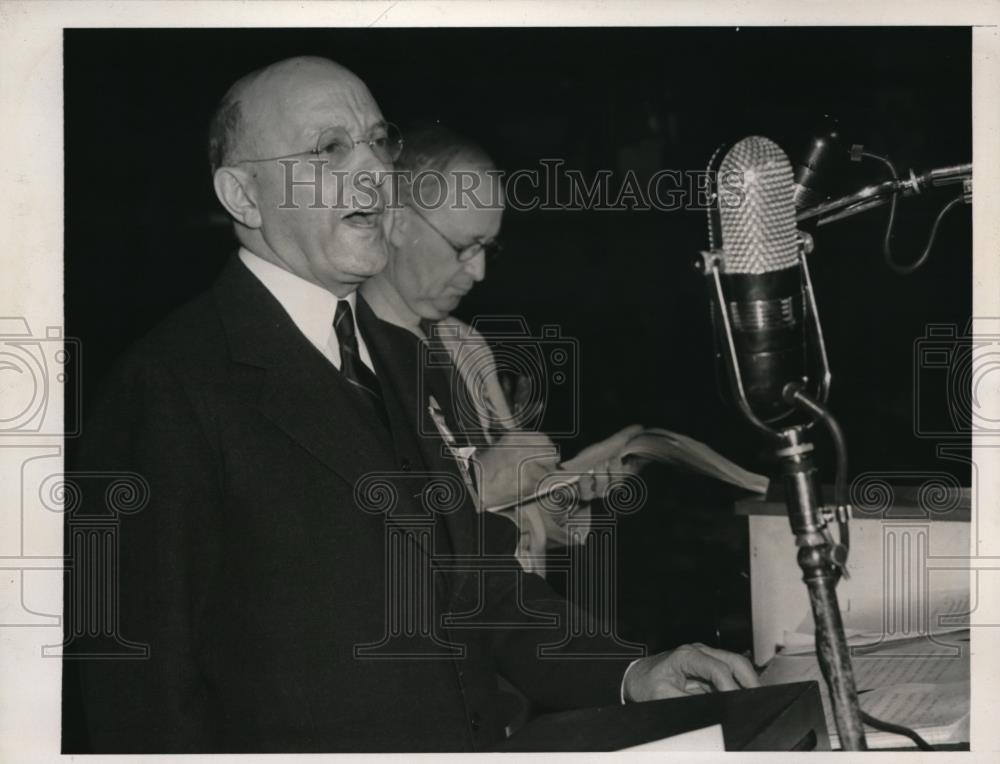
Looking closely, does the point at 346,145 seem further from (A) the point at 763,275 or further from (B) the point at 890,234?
(B) the point at 890,234

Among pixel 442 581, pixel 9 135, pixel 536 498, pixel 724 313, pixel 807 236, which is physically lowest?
pixel 442 581

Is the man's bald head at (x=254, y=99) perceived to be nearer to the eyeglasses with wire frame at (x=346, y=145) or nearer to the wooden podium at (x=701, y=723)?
the eyeglasses with wire frame at (x=346, y=145)

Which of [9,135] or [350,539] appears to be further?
[9,135]

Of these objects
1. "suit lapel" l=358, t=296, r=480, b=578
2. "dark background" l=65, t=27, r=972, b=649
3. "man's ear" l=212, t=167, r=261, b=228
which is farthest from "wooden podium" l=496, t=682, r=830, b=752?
"man's ear" l=212, t=167, r=261, b=228

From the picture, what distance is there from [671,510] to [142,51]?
3.97 feet

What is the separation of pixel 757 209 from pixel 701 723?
2.74 ft

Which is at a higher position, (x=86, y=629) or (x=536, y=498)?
(x=536, y=498)

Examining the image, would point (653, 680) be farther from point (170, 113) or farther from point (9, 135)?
point (9, 135)

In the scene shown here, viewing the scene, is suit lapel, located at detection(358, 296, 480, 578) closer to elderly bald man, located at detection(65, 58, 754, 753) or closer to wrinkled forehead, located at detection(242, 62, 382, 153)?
elderly bald man, located at detection(65, 58, 754, 753)

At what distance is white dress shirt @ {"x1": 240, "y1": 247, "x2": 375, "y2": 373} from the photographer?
190 cm

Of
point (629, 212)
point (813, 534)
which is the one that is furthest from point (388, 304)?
point (813, 534)

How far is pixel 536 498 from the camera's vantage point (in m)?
2.00

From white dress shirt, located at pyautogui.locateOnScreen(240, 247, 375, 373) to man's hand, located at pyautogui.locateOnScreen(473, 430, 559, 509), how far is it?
31 cm

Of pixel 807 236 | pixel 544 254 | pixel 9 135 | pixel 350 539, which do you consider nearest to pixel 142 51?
pixel 9 135
